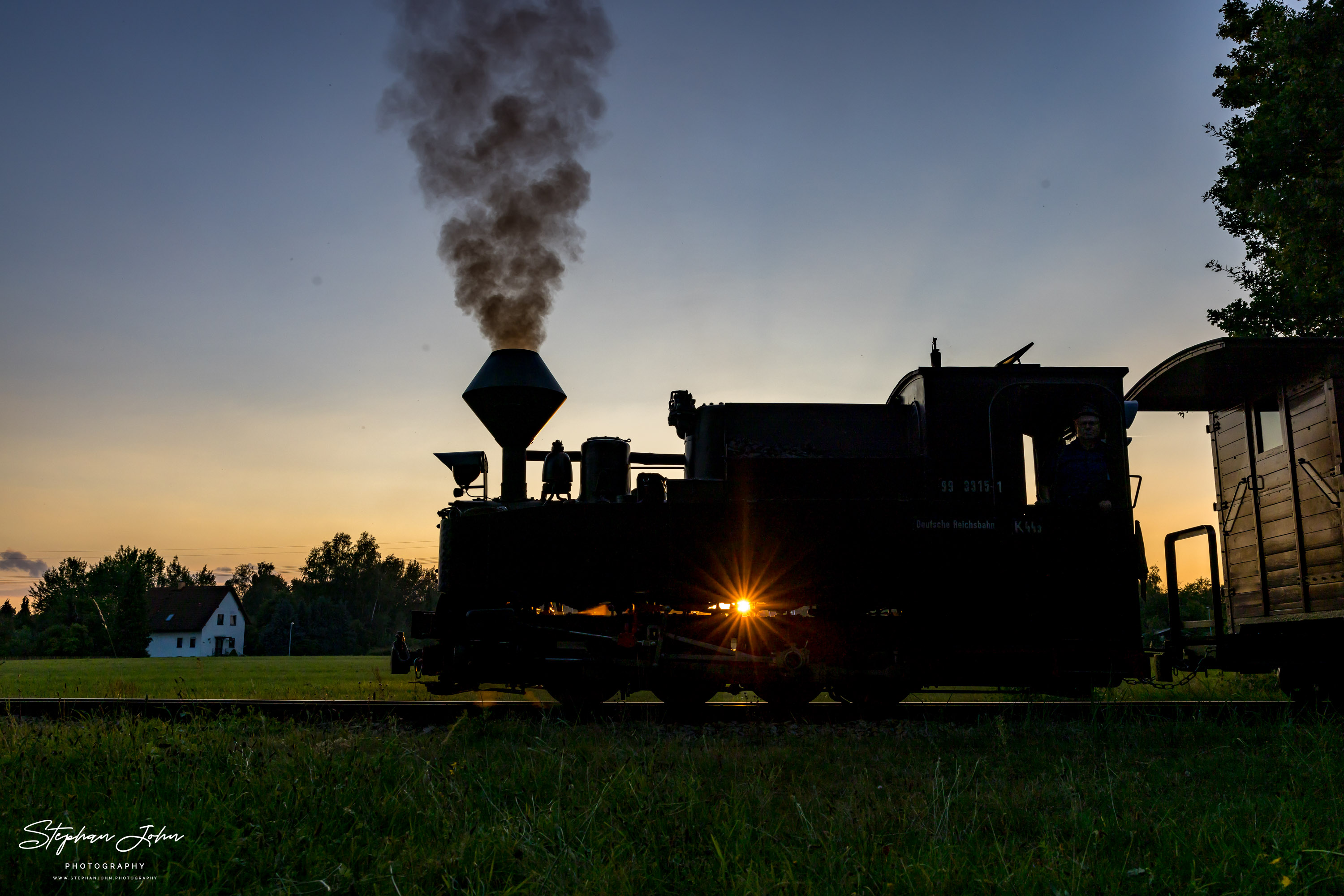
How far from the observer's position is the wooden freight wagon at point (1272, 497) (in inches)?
304

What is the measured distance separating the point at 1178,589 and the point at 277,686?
13.2m

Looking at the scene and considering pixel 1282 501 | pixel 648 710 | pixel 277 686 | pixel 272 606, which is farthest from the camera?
pixel 272 606

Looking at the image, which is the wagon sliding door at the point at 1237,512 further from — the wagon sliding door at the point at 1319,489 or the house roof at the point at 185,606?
the house roof at the point at 185,606

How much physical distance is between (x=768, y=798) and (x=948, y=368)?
15.9 feet

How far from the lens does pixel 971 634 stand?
285 inches

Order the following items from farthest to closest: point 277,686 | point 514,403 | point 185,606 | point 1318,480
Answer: point 185,606
point 277,686
point 514,403
point 1318,480

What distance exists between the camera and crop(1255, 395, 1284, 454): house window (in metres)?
8.77

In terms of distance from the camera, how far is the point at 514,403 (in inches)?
322

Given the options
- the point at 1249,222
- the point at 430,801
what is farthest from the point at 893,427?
the point at 1249,222

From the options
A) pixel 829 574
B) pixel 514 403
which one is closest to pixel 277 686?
pixel 514 403

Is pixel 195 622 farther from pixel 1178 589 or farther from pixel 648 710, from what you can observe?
pixel 1178 589

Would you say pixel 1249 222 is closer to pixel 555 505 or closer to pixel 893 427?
pixel 893 427
